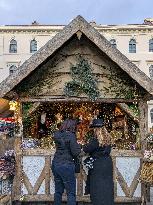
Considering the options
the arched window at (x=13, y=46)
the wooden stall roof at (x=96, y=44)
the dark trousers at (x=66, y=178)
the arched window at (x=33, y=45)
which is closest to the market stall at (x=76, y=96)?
the wooden stall roof at (x=96, y=44)

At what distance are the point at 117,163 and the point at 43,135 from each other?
2820 millimetres

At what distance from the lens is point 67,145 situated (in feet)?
27.1

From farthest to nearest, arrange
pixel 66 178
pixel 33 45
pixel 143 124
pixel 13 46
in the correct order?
pixel 33 45 → pixel 13 46 → pixel 143 124 → pixel 66 178

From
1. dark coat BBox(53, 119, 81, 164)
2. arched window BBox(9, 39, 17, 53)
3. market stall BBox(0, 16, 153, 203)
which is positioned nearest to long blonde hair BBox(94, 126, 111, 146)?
dark coat BBox(53, 119, 81, 164)

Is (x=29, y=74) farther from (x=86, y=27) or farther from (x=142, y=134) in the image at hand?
(x=142, y=134)

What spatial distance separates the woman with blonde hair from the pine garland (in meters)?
1.57

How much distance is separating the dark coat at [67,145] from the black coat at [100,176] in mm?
243

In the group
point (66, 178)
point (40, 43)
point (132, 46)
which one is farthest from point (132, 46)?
point (66, 178)

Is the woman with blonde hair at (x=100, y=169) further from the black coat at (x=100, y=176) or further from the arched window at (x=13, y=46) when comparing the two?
the arched window at (x=13, y=46)

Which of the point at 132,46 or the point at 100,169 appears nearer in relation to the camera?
the point at 100,169

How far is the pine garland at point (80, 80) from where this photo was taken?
9703 millimetres

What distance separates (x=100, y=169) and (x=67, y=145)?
696 mm

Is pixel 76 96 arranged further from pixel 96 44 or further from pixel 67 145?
pixel 67 145

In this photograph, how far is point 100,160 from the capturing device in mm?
8219
